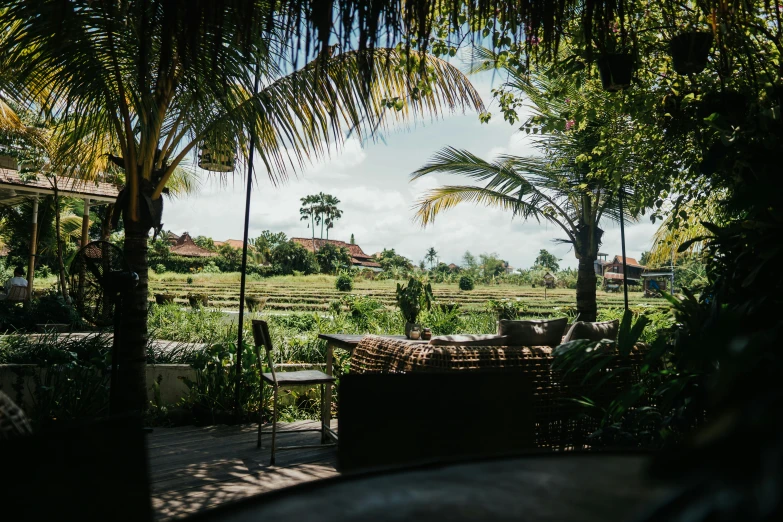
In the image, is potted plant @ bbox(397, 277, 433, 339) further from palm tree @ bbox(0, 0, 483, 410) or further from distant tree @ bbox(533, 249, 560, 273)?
distant tree @ bbox(533, 249, 560, 273)

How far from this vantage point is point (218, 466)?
11.5 ft

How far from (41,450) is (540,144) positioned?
7.05 m

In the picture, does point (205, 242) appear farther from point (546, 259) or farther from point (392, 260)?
point (546, 259)

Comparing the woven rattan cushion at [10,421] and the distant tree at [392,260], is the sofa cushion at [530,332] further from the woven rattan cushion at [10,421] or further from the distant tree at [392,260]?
the distant tree at [392,260]

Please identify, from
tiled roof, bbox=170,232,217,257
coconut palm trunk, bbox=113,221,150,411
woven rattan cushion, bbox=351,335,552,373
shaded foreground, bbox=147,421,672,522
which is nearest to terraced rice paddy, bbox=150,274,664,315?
tiled roof, bbox=170,232,217,257

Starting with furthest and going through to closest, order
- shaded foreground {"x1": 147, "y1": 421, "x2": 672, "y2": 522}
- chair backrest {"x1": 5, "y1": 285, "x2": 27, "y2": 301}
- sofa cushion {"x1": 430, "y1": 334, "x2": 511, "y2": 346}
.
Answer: chair backrest {"x1": 5, "y1": 285, "x2": 27, "y2": 301} → sofa cushion {"x1": 430, "y1": 334, "x2": 511, "y2": 346} → shaded foreground {"x1": 147, "y1": 421, "x2": 672, "y2": 522}

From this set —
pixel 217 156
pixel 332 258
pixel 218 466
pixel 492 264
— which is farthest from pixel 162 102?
pixel 492 264

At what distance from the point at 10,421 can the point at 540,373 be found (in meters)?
2.95

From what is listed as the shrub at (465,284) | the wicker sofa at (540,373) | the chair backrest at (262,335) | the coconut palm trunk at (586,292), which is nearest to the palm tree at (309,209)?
the shrub at (465,284)

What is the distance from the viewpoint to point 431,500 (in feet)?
2.79

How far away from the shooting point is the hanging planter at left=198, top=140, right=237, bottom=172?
4.66m

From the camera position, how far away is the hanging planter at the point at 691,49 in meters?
3.33

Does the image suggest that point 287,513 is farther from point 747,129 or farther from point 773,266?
point 747,129

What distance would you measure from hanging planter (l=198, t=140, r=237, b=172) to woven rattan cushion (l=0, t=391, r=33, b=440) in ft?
11.8
